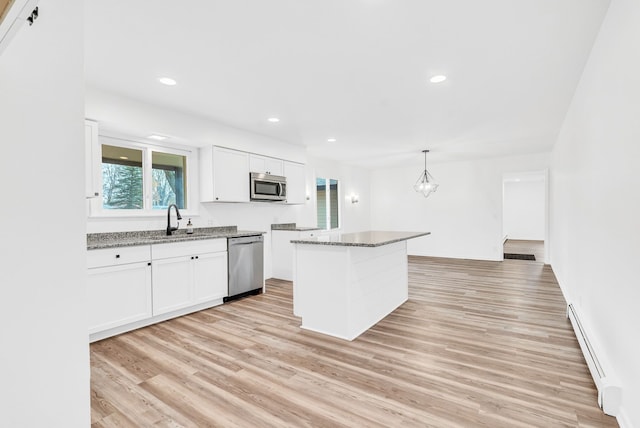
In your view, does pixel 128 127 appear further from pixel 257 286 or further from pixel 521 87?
pixel 521 87

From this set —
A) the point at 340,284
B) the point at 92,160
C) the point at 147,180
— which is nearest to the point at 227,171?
the point at 147,180

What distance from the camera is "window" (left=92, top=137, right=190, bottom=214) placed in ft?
12.3

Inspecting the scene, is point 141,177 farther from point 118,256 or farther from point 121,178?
point 118,256

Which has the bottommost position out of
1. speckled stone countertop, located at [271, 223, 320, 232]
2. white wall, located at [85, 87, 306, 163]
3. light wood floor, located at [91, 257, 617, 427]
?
light wood floor, located at [91, 257, 617, 427]

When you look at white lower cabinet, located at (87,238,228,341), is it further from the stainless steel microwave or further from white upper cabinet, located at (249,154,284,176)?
white upper cabinet, located at (249,154,284,176)

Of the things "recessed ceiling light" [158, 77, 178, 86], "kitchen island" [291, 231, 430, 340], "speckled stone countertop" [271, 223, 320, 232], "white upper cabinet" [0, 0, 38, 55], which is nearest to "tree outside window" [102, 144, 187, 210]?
"recessed ceiling light" [158, 77, 178, 86]

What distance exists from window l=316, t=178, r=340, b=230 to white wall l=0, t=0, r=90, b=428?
631 centimetres

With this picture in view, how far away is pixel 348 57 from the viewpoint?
2.67m

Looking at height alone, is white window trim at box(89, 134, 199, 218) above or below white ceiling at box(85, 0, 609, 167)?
below

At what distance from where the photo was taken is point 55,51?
1.37 metres

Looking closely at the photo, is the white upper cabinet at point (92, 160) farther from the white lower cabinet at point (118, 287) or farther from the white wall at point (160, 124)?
the white lower cabinet at point (118, 287)

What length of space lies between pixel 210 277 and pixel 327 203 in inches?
169

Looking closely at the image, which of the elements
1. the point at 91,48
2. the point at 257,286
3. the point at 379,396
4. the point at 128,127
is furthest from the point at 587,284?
the point at 128,127

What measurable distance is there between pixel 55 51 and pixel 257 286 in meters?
3.79
